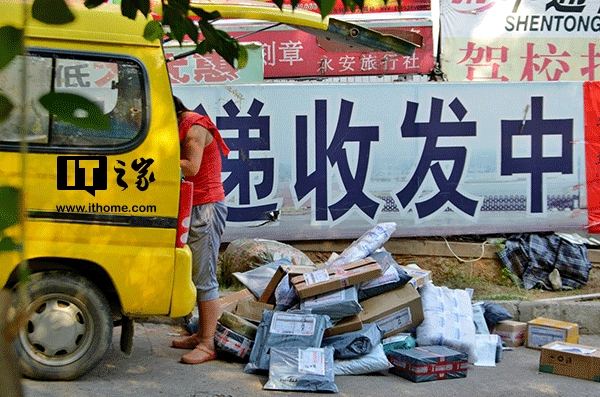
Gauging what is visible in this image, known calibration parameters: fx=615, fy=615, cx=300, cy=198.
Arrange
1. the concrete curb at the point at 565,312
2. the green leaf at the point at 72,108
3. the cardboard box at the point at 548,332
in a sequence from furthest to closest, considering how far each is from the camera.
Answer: the concrete curb at the point at 565,312
the cardboard box at the point at 548,332
the green leaf at the point at 72,108

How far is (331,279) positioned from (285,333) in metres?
0.55

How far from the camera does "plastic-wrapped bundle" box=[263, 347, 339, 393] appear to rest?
369 centimetres

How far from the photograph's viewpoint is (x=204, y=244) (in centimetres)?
411

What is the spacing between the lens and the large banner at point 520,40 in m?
7.46

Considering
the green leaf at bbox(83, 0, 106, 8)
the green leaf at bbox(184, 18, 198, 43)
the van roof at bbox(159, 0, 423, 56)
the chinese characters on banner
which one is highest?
the chinese characters on banner

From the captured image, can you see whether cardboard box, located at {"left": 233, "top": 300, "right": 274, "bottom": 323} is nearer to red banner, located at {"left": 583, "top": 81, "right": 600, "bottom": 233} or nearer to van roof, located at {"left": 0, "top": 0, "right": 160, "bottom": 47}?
van roof, located at {"left": 0, "top": 0, "right": 160, "bottom": 47}

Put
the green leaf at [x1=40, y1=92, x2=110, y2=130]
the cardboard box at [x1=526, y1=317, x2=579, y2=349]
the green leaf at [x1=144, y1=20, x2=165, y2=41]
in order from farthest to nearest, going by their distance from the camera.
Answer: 1. the cardboard box at [x1=526, y1=317, x2=579, y2=349]
2. the green leaf at [x1=144, y1=20, x2=165, y2=41]
3. the green leaf at [x1=40, y1=92, x2=110, y2=130]

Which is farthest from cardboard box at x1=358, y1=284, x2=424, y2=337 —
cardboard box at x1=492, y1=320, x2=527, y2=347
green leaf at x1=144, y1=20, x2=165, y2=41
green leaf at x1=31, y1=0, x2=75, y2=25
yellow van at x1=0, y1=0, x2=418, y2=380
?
green leaf at x1=31, y1=0, x2=75, y2=25

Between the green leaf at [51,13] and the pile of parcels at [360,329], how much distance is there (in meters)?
3.01

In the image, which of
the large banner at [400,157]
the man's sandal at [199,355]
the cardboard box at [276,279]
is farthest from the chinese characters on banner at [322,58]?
the man's sandal at [199,355]

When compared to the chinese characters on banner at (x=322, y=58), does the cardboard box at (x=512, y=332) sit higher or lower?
lower

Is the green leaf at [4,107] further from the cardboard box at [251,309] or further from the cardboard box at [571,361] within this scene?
the cardboard box at [571,361]

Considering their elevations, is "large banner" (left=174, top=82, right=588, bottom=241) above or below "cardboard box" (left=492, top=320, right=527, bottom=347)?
above

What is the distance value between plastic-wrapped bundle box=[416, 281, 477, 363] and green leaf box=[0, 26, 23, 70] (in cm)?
397
